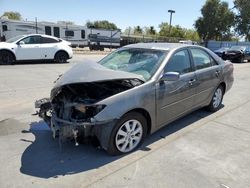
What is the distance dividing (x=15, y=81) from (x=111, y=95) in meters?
6.03

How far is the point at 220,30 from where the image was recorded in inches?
1927

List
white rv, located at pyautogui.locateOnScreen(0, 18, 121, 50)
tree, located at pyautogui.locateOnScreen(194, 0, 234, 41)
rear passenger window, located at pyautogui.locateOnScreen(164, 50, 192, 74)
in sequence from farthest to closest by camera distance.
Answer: tree, located at pyautogui.locateOnScreen(194, 0, 234, 41) → white rv, located at pyautogui.locateOnScreen(0, 18, 121, 50) → rear passenger window, located at pyautogui.locateOnScreen(164, 50, 192, 74)

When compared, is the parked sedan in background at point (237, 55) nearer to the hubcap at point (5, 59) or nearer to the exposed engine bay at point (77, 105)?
the hubcap at point (5, 59)

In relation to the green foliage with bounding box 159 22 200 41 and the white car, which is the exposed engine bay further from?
the green foliage with bounding box 159 22 200 41

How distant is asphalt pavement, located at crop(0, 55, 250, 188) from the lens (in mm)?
3275

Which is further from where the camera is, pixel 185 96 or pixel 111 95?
pixel 185 96

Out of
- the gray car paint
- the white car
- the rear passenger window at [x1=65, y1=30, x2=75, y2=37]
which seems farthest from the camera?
the rear passenger window at [x1=65, y1=30, x2=75, y2=37]

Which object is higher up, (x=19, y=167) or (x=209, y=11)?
(x=209, y=11)

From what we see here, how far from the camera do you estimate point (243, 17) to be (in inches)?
1949

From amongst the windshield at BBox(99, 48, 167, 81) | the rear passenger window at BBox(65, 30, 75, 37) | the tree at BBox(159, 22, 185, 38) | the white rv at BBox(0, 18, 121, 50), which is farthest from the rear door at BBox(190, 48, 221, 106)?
the tree at BBox(159, 22, 185, 38)

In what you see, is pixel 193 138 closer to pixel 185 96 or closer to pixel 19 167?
pixel 185 96

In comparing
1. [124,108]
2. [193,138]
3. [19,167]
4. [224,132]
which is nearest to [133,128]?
[124,108]

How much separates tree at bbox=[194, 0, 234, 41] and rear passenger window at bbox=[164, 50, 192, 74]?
46533 mm

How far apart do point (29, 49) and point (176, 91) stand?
10770 millimetres
